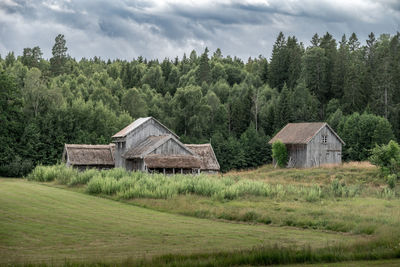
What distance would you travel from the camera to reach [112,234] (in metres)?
23.4

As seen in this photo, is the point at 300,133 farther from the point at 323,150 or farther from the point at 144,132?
the point at 144,132

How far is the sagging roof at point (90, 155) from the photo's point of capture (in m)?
67.2

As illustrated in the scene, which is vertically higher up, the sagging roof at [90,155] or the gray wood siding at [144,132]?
the gray wood siding at [144,132]

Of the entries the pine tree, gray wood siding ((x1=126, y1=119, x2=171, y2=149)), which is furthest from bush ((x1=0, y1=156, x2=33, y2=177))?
the pine tree

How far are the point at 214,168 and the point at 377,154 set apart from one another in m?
22.3

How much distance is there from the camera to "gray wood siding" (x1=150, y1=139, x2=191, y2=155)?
58.5 m

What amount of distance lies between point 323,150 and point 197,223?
47.6 metres

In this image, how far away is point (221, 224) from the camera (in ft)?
93.2

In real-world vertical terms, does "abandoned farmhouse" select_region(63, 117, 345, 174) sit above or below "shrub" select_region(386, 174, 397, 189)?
above

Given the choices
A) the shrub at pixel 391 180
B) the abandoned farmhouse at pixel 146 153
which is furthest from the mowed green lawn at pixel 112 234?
the abandoned farmhouse at pixel 146 153

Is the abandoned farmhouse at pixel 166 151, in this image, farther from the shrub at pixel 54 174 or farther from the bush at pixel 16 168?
the bush at pixel 16 168

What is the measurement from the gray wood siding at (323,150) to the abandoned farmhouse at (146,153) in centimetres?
1301

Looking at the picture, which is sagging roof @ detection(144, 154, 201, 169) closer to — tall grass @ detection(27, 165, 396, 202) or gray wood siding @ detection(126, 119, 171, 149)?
gray wood siding @ detection(126, 119, 171, 149)

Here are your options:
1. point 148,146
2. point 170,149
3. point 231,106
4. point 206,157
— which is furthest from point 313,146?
point 231,106
